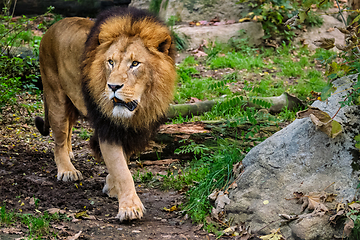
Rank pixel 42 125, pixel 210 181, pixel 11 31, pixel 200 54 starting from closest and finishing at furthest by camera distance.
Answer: pixel 210 181 < pixel 42 125 < pixel 11 31 < pixel 200 54

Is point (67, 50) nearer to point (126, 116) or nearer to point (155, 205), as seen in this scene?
point (126, 116)

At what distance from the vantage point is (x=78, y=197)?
3824mm

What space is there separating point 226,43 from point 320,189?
6.22m

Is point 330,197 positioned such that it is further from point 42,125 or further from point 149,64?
point 42,125

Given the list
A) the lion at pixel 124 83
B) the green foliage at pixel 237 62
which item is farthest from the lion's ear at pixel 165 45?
the green foliage at pixel 237 62

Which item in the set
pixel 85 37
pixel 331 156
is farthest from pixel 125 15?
pixel 331 156

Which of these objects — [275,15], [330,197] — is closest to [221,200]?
[330,197]

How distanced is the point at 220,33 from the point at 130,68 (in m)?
Answer: 6.02

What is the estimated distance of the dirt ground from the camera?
313 centimetres

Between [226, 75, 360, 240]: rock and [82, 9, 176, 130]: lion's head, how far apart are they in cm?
109

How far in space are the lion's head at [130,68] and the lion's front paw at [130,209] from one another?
0.69 m

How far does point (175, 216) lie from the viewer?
356 cm

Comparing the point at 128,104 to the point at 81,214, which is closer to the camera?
the point at 128,104

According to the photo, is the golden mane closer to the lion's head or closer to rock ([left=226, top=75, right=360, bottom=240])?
the lion's head
